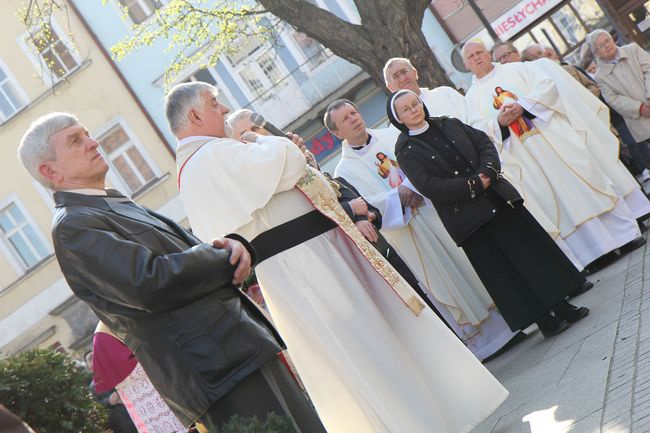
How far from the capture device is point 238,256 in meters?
3.95

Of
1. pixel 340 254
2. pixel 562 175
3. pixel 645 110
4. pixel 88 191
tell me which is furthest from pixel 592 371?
pixel 645 110

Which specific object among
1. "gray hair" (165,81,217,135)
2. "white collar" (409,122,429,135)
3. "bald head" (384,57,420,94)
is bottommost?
"white collar" (409,122,429,135)

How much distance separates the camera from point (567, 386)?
200 inches

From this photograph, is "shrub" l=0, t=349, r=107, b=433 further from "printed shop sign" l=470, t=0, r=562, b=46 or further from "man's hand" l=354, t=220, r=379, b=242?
"printed shop sign" l=470, t=0, r=562, b=46

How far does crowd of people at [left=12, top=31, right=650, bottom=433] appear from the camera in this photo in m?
3.92

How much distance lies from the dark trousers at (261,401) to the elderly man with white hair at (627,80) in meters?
7.87

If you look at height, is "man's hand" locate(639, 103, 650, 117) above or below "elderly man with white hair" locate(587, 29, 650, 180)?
below

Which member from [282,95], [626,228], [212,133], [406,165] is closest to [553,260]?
[406,165]

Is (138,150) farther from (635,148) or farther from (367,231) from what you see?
(367,231)

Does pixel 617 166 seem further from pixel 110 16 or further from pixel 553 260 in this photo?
pixel 110 16

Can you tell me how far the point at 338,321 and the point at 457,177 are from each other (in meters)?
2.35

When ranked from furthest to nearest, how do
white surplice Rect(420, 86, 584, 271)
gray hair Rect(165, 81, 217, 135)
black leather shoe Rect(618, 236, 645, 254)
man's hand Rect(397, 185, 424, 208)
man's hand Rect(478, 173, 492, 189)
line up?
1. white surplice Rect(420, 86, 584, 271)
2. black leather shoe Rect(618, 236, 645, 254)
3. man's hand Rect(397, 185, 424, 208)
4. man's hand Rect(478, 173, 492, 189)
5. gray hair Rect(165, 81, 217, 135)

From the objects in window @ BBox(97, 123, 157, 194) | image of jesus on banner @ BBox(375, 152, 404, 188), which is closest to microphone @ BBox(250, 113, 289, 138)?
image of jesus on banner @ BBox(375, 152, 404, 188)

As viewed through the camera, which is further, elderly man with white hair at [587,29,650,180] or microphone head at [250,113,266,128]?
elderly man with white hair at [587,29,650,180]
